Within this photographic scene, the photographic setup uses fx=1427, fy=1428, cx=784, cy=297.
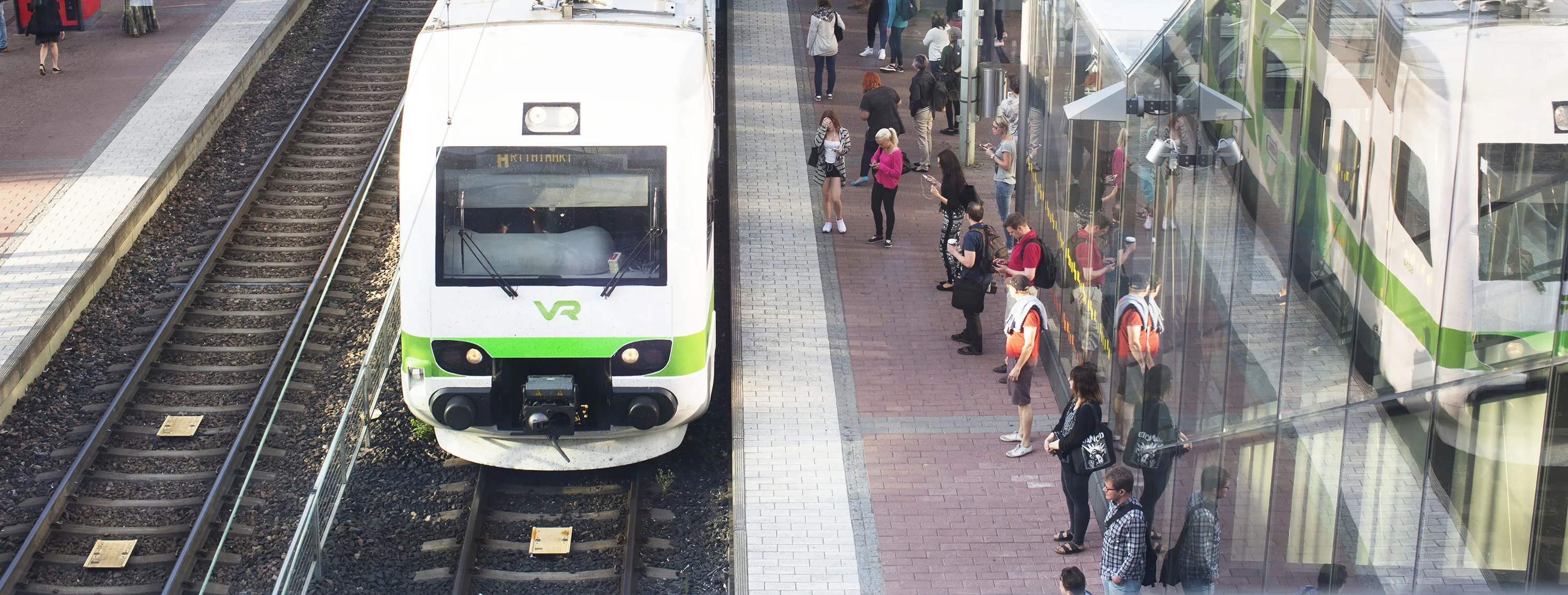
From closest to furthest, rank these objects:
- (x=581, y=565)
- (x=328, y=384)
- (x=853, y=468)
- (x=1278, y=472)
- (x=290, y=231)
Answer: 1. (x=1278, y=472)
2. (x=581, y=565)
3. (x=853, y=468)
4. (x=328, y=384)
5. (x=290, y=231)

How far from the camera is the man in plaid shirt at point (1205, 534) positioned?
7617 mm

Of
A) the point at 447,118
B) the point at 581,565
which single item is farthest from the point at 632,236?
the point at 581,565

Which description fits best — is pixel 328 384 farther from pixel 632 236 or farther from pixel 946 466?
pixel 946 466

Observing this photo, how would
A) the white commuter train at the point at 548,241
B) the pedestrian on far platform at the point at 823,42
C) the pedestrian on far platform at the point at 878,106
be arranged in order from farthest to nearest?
the pedestrian on far platform at the point at 823,42 → the pedestrian on far platform at the point at 878,106 → the white commuter train at the point at 548,241

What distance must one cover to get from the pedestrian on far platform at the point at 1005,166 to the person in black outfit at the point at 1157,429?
19.5 ft

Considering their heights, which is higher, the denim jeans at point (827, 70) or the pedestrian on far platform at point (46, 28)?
the pedestrian on far platform at point (46, 28)

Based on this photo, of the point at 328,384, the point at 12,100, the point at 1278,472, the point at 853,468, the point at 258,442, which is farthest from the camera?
the point at 12,100

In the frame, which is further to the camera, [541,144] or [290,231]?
[290,231]

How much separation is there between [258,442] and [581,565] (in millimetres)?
3516

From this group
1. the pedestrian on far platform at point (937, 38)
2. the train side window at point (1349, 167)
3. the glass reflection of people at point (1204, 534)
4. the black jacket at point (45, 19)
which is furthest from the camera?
the pedestrian on far platform at point (937, 38)

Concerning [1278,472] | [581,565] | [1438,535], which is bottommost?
[581,565]

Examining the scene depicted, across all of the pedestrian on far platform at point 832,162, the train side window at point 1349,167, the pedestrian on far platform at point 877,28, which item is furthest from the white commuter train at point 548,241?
the pedestrian on far platform at point 877,28

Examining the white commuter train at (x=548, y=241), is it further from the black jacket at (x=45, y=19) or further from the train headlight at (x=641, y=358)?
the black jacket at (x=45, y=19)

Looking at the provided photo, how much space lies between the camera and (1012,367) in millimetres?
11000
